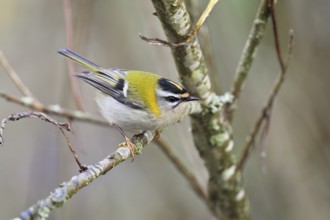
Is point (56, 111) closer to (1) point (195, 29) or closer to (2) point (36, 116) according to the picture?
(1) point (195, 29)

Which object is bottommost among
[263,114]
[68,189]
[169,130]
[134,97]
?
[169,130]

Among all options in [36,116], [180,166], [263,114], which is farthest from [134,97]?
[36,116]

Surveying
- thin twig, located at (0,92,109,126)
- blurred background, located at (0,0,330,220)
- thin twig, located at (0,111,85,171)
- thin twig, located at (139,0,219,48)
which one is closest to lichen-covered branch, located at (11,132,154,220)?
thin twig, located at (0,111,85,171)

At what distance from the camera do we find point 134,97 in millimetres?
2619

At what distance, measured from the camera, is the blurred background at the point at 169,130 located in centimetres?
353

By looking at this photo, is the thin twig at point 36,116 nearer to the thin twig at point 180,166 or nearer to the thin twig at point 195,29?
the thin twig at point 195,29

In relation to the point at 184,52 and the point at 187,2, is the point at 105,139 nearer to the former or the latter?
the point at 187,2

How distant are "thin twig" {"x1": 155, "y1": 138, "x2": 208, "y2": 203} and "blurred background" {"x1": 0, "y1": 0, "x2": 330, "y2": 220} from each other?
0.62 ft

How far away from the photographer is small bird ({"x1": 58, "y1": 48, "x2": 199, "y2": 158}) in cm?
246

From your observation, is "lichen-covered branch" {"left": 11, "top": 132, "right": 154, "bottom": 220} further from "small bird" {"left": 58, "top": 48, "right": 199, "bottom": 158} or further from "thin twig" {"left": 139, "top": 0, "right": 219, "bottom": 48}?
"small bird" {"left": 58, "top": 48, "right": 199, "bottom": 158}

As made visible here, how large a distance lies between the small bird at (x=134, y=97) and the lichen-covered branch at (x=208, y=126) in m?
0.16

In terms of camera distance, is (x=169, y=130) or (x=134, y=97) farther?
(x=169, y=130)

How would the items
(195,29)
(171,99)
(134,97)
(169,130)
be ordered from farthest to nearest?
(169,130), (134,97), (171,99), (195,29)

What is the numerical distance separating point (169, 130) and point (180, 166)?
233 cm
